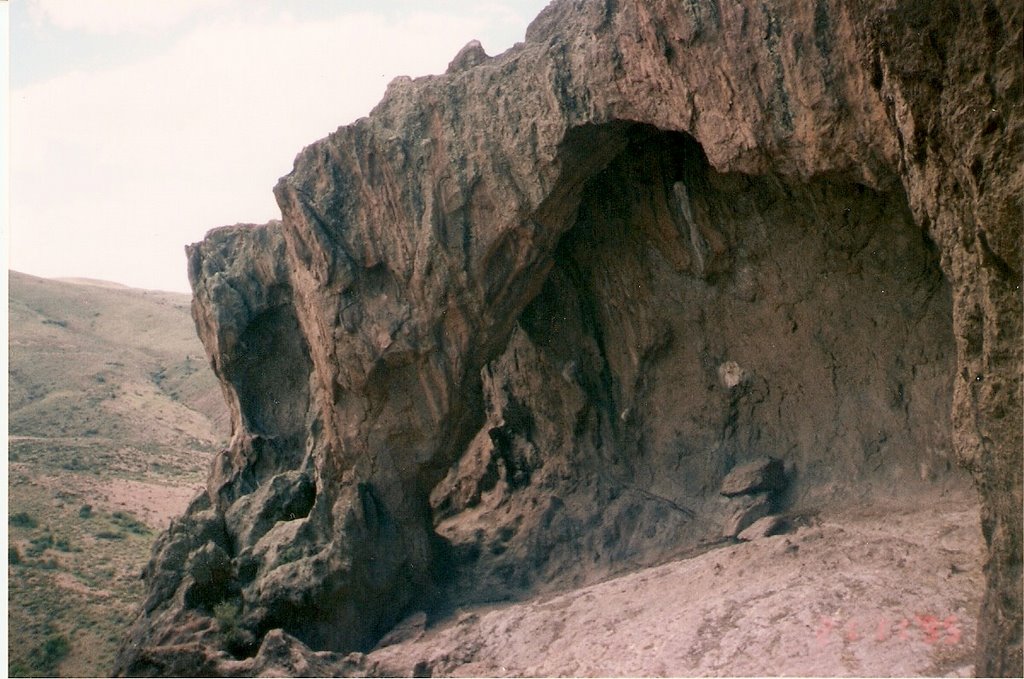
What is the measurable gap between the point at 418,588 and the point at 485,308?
4.46m

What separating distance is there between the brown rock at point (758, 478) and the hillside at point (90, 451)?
10870mm

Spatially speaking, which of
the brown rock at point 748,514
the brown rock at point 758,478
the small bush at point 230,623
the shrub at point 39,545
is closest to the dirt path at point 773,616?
the brown rock at point 748,514

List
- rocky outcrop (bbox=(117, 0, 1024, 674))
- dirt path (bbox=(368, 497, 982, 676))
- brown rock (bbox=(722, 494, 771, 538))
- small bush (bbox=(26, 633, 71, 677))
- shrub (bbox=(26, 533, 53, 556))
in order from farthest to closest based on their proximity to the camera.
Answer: shrub (bbox=(26, 533, 53, 556)) < small bush (bbox=(26, 633, 71, 677)) < brown rock (bbox=(722, 494, 771, 538)) < rocky outcrop (bbox=(117, 0, 1024, 674)) < dirt path (bbox=(368, 497, 982, 676))

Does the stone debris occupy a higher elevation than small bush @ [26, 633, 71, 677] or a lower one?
higher

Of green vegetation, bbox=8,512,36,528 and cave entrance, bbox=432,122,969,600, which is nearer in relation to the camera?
cave entrance, bbox=432,122,969,600

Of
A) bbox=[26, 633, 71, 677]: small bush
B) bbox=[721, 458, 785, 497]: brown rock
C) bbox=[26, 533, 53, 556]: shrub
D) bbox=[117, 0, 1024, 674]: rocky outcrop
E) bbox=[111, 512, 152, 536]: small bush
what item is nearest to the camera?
bbox=[117, 0, 1024, 674]: rocky outcrop

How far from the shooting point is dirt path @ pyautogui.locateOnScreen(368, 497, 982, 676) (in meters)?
8.91

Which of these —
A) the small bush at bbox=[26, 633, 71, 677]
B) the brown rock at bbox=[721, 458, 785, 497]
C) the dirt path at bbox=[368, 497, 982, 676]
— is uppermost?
the brown rock at bbox=[721, 458, 785, 497]

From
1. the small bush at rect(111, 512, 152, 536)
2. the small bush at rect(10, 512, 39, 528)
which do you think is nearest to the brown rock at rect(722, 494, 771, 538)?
the small bush at rect(111, 512, 152, 536)

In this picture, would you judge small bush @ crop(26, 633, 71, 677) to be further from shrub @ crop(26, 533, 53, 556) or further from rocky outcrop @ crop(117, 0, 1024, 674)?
shrub @ crop(26, 533, 53, 556)

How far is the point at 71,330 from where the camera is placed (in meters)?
44.1

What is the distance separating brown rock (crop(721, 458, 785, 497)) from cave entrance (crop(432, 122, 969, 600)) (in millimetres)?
199

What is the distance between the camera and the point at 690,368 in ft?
48.9

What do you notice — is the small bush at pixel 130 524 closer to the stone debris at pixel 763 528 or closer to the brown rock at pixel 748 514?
the brown rock at pixel 748 514
